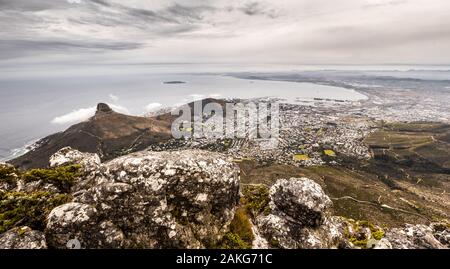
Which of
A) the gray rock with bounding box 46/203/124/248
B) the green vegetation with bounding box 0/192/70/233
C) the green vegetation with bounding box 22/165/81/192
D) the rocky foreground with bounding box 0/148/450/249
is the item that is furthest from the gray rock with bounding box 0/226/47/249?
the green vegetation with bounding box 22/165/81/192

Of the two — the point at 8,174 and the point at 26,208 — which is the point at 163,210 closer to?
the point at 26,208

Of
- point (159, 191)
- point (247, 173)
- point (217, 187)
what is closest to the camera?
point (159, 191)

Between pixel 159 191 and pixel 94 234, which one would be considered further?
pixel 159 191

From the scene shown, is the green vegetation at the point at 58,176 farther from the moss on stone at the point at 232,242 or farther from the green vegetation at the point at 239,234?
the green vegetation at the point at 239,234

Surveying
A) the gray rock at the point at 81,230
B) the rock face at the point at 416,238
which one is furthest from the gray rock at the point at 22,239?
the rock face at the point at 416,238

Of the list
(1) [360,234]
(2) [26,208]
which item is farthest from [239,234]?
(2) [26,208]
